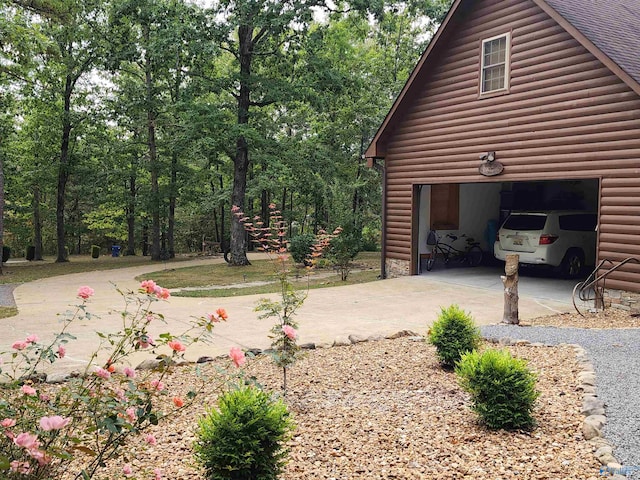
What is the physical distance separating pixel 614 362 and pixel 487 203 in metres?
11.4

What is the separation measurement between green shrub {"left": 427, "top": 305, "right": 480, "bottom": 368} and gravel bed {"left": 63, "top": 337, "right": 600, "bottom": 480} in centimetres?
19

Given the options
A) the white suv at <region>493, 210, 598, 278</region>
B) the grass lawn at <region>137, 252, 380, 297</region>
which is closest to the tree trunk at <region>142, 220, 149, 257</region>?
the grass lawn at <region>137, 252, 380, 297</region>

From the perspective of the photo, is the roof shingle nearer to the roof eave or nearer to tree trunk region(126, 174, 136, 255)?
the roof eave

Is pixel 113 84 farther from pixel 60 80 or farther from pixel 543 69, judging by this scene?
pixel 543 69

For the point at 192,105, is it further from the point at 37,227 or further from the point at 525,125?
the point at 37,227

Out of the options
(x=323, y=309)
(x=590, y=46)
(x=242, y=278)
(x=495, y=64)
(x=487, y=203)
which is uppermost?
(x=495, y=64)

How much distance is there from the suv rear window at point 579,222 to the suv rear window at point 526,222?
47 centimetres

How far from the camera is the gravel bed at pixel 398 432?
3.25 metres

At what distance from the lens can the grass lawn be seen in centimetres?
1317

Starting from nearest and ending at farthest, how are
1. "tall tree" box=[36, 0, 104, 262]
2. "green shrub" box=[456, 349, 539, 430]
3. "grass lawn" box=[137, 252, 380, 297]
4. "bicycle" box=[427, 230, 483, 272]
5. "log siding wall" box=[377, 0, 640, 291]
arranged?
"green shrub" box=[456, 349, 539, 430] < "log siding wall" box=[377, 0, 640, 291] < "grass lawn" box=[137, 252, 380, 297] < "bicycle" box=[427, 230, 483, 272] < "tall tree" box=[36, 0, 104, 262]

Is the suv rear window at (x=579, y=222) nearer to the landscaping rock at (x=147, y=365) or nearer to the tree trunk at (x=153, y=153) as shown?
the landscaping rock at (x=147, y=365)

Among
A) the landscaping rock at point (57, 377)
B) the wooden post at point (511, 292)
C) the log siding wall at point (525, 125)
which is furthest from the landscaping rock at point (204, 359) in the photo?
the log siding wall at point (525, 125)

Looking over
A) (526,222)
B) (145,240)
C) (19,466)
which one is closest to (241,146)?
(526,222)

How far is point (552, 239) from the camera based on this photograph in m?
12.4
